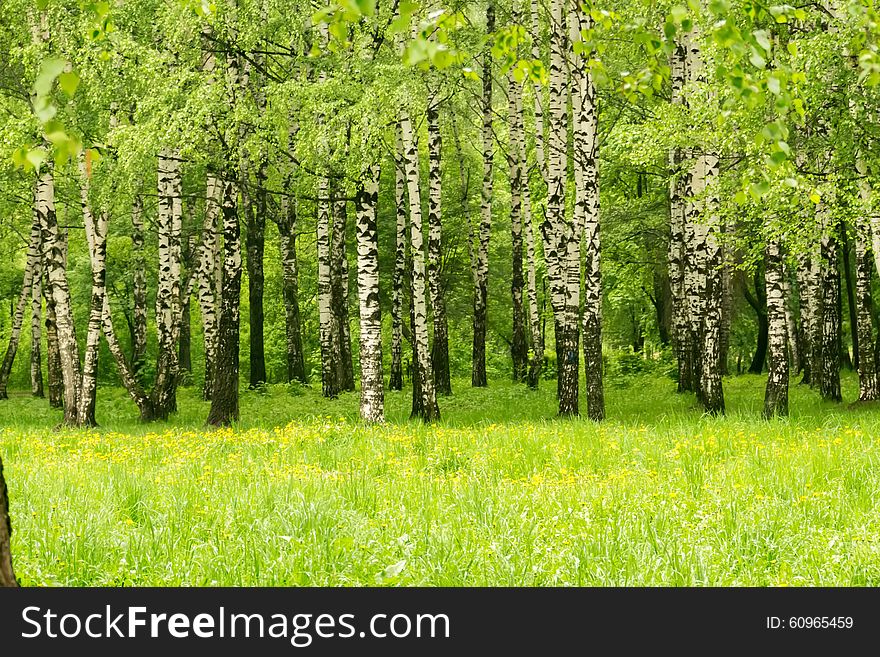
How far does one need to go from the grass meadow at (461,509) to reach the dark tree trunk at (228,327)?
12.1 feet

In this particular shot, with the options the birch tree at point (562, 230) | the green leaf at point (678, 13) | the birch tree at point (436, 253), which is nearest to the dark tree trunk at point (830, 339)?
the birch tree at point (562, 230)

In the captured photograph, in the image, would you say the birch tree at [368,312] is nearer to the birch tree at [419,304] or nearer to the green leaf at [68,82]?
the birch tree at [419,304]

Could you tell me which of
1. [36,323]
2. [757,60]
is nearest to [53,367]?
[36,323]

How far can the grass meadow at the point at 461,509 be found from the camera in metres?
5.14

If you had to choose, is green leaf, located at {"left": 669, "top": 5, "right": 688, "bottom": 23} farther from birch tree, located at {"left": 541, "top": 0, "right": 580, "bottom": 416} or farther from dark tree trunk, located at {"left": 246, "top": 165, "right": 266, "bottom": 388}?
dark tree trunk, located at {"left": 246, "top": 165, "right": 266, "bottom": 388}

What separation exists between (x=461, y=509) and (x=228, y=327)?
964cm

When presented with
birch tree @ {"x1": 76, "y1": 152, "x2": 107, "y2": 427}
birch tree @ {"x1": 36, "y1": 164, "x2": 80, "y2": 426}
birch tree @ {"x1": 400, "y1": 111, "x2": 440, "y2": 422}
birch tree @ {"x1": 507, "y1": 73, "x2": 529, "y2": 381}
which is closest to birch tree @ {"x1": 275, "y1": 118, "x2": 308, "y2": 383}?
birch tree @ {"x1": 507, "y1": 73, "x2": 529, "y2": 381}

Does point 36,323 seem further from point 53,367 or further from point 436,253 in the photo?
point 436,253

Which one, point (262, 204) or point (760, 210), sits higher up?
point (262, 204)

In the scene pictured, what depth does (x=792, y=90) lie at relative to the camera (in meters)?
4.99

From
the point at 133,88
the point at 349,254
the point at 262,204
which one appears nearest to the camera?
the point at 133,88
